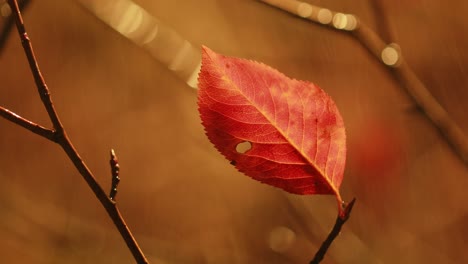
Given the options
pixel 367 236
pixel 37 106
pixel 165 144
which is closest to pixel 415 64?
pixel 367 236

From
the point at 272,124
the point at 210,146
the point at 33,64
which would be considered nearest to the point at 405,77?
the point at 272,124

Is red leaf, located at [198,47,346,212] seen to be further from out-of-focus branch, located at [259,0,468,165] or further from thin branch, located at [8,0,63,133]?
out-of-focus branch, located at [259,0,468,165]

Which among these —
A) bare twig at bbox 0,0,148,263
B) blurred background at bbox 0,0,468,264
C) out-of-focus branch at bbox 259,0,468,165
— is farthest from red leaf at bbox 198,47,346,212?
blurred background at bbox 0,0,468,264

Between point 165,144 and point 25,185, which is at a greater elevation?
point 165,144

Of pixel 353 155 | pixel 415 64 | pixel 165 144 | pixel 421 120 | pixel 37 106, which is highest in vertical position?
pixel 415 64

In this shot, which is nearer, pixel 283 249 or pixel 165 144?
pixel 283 249

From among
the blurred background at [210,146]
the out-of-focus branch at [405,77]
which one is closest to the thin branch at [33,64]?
the out-of-focus branch at [405,77]

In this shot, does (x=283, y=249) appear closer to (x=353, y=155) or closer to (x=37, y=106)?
(x=353, y=155)

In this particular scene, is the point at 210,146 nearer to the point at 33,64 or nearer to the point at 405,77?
the point at 405,77
